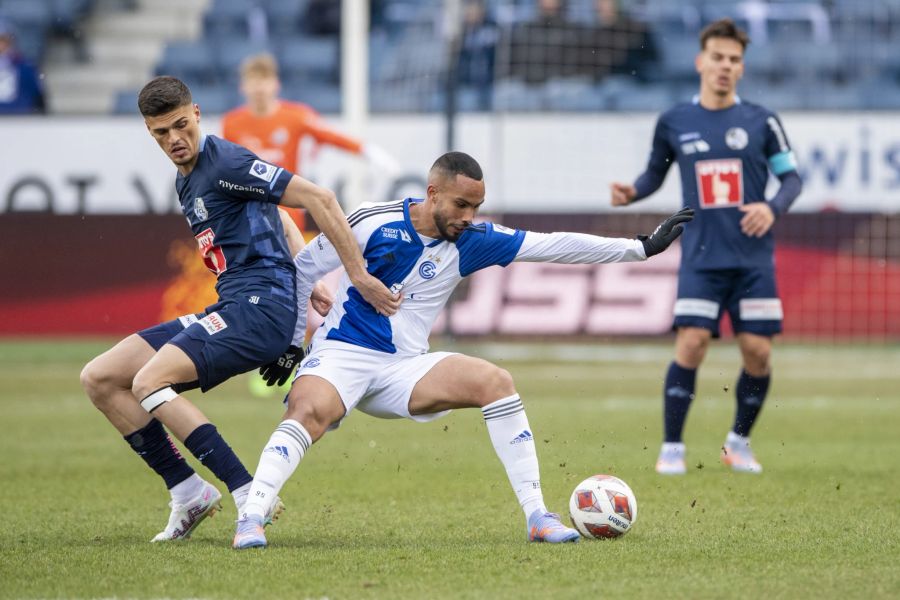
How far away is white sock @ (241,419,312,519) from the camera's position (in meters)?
5.42

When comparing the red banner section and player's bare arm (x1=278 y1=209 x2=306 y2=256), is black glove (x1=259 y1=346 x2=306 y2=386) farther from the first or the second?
the red banner section

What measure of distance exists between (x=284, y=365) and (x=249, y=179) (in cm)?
86

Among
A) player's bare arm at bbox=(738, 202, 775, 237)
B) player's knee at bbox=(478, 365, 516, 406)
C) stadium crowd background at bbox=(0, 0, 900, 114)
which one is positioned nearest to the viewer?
player's knee at bbox=(478, 365, 516, 406)

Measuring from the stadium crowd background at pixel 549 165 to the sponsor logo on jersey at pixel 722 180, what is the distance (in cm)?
726

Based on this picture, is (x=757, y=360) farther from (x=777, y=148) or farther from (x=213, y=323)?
(x=213, y=323)

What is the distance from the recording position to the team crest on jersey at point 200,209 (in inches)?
230

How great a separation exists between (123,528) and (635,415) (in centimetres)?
537

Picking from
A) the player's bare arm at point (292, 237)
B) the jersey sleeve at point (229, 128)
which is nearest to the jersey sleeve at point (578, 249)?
the player's bare arm at point (292, 237)

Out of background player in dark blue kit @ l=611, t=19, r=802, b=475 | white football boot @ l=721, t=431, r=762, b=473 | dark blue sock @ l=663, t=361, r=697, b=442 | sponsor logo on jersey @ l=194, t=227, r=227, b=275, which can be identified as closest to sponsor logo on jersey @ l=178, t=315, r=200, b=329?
sponsor logo on jersey @ l=194, t=227, r=227, b=275

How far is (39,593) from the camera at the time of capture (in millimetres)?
4609

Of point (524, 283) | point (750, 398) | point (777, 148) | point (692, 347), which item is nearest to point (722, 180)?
point (777, 148)

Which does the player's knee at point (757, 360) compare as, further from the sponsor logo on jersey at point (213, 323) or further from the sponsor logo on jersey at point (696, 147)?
the sponsor logo on jersey at point (213, 323)

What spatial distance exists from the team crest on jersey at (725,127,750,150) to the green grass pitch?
1.86 m

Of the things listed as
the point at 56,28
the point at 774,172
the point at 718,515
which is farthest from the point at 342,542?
the point at 56,28
